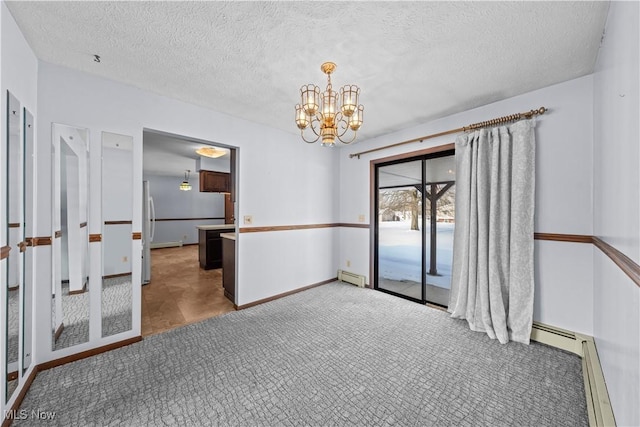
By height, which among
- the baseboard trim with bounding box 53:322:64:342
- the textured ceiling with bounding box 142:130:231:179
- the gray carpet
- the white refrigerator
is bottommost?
the gray carpet

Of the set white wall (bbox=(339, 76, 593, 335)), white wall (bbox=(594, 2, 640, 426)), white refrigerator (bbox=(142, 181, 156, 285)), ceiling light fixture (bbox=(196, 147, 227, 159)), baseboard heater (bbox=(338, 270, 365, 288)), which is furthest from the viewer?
ceiling light fixture (bbox=(196, 147, 227, 159))

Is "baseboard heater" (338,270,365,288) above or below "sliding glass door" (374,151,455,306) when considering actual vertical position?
below

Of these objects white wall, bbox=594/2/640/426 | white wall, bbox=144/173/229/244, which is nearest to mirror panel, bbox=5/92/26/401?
white wall, bbox=594/2/640/426

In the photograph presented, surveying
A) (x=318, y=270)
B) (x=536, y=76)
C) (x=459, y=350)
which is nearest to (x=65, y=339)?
(x=318, y=270)

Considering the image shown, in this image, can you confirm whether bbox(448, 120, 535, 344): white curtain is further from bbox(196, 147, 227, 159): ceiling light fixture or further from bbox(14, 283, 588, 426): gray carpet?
bbox(196, 147, 227, 159): ceiling light fixture

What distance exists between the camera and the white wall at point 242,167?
194cm

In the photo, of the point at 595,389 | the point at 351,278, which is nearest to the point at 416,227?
the point at 351,278

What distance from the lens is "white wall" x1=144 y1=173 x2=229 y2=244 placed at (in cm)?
820

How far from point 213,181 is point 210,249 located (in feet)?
5.47

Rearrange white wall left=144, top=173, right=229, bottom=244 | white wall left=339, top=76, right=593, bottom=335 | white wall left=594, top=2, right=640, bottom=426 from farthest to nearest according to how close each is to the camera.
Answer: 1. white wall left=144, top=173, right=229, bottom=244
2. white wall left=339, top=76, right=593, bottom=335
3. white wall left=594, top=2, right=640, bottom=426

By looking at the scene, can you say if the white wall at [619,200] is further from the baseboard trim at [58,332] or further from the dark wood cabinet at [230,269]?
the baseboard trim at [58,332]

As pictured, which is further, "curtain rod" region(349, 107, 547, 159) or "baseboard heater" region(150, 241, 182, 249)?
"baseboard heater" region(150, 241, 182, 249)

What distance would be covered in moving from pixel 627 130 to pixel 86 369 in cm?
367

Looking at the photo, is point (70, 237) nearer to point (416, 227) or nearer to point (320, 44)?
point (320, 44)
